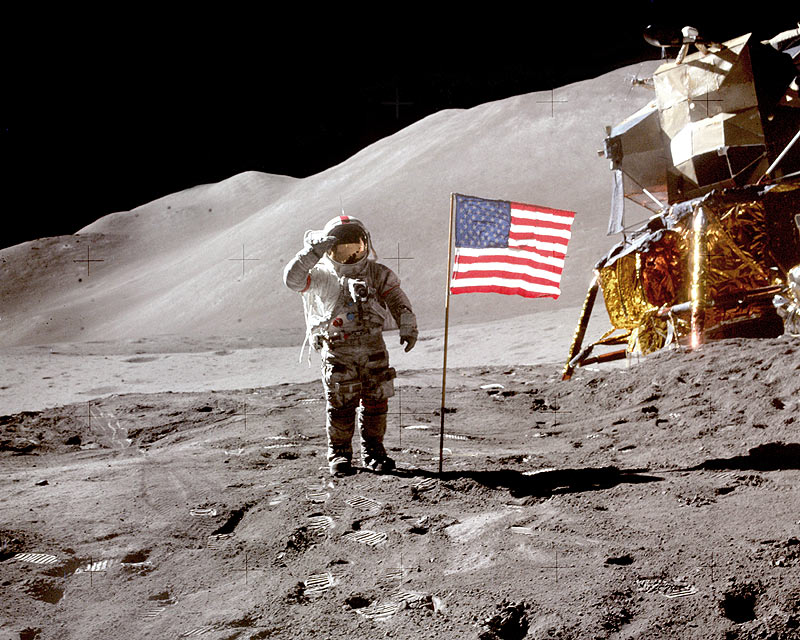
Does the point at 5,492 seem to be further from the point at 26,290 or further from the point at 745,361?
the point at 26,290

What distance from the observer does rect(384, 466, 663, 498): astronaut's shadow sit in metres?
2.78

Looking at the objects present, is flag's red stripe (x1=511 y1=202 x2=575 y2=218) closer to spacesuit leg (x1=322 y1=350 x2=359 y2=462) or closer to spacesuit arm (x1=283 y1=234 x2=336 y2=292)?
spacesuit arm (x1=283 y1=234 x2=336 y2=292)

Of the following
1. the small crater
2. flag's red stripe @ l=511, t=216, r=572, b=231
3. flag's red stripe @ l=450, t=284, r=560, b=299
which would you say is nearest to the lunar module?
flag's red stripe @ l=511, t=216, r=572, b=231

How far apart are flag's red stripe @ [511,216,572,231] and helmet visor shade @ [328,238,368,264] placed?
3.15ft

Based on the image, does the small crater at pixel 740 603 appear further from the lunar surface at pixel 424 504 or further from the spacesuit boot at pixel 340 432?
the spacesuit boot at pixel 340 432

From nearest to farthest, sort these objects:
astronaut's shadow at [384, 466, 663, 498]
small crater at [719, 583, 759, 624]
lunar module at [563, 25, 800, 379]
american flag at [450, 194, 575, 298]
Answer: small crater at [719, 583, 759, 624], astronaut's shadow at [384, 466, 663, 498], american flag at [450, 194, 575, 298], lunar module at [563, 25, 800, 379]

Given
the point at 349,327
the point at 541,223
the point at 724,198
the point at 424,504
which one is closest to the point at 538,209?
the point at 541,223

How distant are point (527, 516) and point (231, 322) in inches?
554

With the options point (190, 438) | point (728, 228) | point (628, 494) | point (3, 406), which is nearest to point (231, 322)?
point (3, 406)

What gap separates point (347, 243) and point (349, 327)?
1.39 ft

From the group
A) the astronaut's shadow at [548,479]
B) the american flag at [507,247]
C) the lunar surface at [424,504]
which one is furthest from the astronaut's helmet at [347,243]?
the astronaut's shadow at [548,479]

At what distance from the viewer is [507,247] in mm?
3807

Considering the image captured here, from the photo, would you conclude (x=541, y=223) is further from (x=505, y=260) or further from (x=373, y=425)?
(x=373, y=425)

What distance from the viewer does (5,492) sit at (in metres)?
3.42
